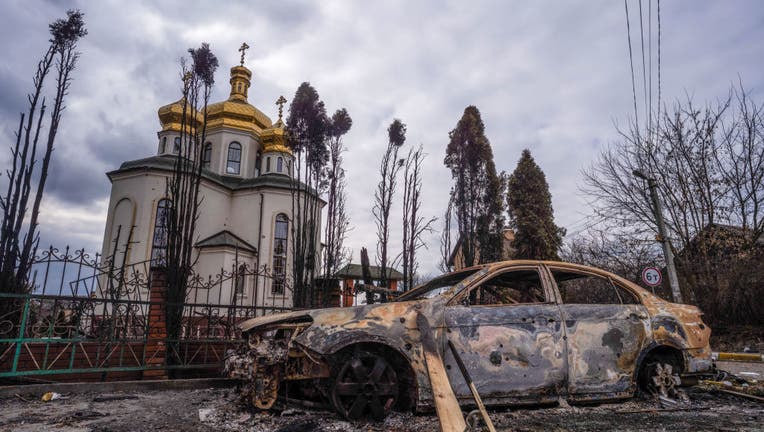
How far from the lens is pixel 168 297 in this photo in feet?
23.8

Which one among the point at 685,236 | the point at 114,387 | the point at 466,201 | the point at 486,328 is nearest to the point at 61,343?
the point at 114,387

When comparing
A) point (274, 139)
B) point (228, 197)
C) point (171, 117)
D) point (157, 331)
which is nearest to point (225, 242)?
point (228, 197)

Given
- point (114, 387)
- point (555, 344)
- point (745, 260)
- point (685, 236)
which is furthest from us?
point (685, 236)

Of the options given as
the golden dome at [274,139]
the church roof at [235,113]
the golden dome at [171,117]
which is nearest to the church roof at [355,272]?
the golden dome at [274,139]

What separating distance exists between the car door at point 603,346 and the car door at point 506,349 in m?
0.15

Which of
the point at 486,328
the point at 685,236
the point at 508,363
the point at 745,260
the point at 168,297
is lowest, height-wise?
the point at 508,363

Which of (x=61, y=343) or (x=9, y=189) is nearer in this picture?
(x=61, y=343)

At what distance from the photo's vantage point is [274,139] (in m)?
26.3

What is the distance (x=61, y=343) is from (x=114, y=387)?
961 mm

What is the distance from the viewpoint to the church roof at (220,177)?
19.8 meters

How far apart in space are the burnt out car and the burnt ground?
0.15m

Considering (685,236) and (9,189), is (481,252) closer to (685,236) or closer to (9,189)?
(685,236)

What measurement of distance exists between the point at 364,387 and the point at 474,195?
12901 mm

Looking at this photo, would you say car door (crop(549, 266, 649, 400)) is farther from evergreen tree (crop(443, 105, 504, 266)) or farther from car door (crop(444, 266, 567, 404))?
evergreen tree (crop(443, 105, 504, 266))
